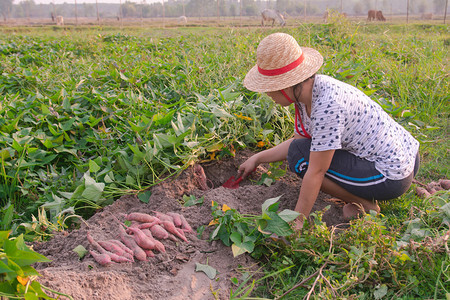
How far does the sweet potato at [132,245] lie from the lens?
175 centimetres

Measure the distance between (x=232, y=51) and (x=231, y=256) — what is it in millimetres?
3703

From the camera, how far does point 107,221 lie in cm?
209

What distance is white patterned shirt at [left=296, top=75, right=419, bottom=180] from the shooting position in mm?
1813

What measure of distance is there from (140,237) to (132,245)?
5cm

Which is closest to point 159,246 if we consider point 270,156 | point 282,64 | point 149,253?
point 149,253

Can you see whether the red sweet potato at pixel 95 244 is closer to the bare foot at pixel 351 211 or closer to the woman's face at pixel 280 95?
the woman's face at pixel 280 95

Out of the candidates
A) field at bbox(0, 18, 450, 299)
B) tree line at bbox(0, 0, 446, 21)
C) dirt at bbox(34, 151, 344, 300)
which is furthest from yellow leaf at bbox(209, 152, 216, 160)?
tree line at bbox(0, 0, 446, 21)

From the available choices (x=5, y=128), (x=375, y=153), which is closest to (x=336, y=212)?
(x=375, y=153)

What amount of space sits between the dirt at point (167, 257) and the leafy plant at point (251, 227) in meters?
0.07

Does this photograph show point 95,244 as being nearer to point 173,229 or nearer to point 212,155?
point 173,229

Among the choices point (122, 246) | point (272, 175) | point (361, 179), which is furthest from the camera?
point (272, 175)

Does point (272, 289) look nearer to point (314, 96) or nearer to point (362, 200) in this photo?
point (362, 200)

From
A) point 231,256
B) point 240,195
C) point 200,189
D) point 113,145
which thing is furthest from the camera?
point 113,145

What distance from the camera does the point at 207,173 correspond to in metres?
2.71
